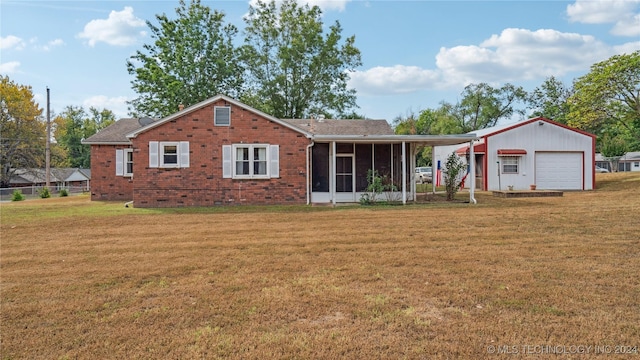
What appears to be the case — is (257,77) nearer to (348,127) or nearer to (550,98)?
(348,127)

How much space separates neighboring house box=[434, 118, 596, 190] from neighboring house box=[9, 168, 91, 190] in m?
39.2

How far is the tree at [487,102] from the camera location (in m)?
47.4

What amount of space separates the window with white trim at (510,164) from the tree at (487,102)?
1030 inches

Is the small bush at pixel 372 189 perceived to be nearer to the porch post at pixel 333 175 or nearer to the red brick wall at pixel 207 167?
the porch post at pixel 333 175

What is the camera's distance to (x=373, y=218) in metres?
11.5

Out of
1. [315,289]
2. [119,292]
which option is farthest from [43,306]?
[315,289]

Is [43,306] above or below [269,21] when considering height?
below

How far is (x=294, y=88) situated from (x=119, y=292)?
29734 mm

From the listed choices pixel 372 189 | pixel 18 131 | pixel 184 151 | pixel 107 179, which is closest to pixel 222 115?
pixel 184 151

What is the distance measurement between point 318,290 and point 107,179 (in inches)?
690

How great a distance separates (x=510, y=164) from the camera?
22.7 m

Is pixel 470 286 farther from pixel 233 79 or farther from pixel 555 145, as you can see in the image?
pixel 233 79

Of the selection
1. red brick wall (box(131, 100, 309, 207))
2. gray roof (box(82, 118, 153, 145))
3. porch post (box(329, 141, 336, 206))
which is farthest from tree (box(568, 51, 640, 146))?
gray roof (box(82, 118, 153, 145))

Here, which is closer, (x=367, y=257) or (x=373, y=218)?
(x=367, y=257)
